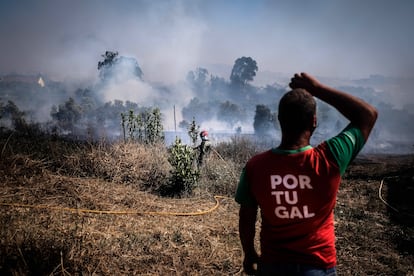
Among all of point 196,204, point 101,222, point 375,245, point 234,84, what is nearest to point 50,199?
point 101,222

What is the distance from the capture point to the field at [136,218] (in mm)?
3676

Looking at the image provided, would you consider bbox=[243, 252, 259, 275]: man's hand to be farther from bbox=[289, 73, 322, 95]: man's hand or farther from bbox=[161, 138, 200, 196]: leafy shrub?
bbox=[161, 138, 200, 196]: leafy shrub

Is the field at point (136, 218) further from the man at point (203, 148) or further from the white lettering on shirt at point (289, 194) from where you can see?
the white lettering on shirt at point (289, 194)

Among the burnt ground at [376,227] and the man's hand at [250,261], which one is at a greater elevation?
the man's hand at [250,261]

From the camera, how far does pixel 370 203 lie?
8.32 meters

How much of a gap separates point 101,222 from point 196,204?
273 centimetres

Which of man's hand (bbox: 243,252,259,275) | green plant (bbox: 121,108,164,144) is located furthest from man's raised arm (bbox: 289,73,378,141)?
green plant (bbox: 121,108,164,144)

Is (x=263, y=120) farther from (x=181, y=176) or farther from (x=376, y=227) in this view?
(x=376, y=227)

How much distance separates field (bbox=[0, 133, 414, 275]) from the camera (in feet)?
12.1

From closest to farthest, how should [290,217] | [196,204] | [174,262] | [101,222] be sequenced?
1. [290,217]
2. [174,262]
3. [101,222]
4. [196,204]

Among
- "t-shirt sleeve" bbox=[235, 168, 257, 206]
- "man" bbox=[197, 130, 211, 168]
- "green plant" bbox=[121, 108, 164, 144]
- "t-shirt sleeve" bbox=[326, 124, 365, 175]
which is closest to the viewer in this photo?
"t-shirt sleeve" bbox=[326, 124, 365, 175]

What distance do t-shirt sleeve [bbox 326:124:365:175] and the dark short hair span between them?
0.53 feet

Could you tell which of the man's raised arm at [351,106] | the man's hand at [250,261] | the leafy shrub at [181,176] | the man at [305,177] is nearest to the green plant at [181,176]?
the leafy shrub at [181,176]

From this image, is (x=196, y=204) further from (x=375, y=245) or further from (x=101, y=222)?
(x=375, y=245)
